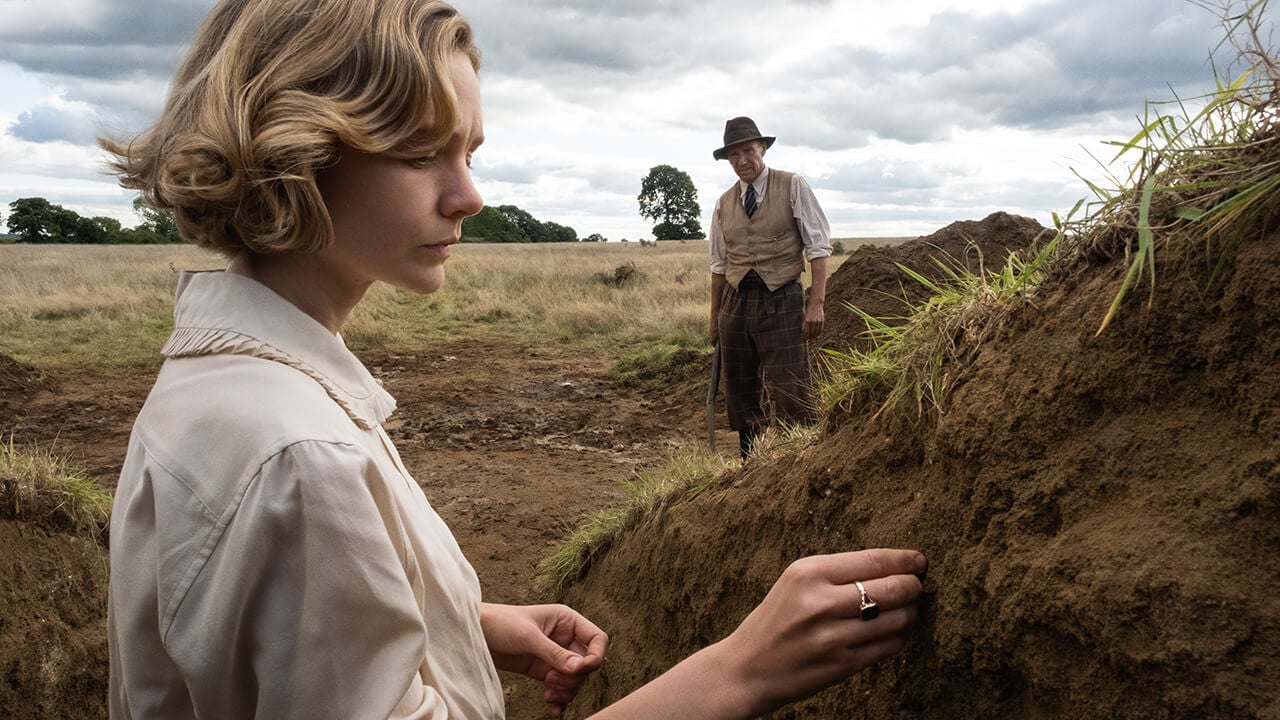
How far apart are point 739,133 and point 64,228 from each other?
227ft

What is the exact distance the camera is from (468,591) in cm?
152

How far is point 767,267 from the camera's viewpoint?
22.0 feet

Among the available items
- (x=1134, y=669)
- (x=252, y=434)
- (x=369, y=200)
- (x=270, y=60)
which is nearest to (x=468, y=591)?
(x=252, y=434)

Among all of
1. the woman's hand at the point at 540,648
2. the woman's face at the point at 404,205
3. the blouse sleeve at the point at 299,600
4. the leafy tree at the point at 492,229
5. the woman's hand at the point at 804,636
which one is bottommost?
the woman's hand at the point at 540,648

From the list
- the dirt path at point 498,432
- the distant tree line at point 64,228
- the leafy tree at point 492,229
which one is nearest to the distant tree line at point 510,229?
the leafy tree at point 492,229

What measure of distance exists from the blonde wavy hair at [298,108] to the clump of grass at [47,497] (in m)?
3.47

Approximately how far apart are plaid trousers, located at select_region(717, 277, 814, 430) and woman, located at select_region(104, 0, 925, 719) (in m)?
5.16

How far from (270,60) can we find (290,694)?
34.9 inches

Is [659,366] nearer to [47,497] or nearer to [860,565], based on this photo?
[47,497]

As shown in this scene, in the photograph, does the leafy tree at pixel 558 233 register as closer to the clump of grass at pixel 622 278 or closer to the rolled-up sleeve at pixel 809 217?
the clump of grass at pixel 622 278

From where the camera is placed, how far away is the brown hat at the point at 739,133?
21.7 feet

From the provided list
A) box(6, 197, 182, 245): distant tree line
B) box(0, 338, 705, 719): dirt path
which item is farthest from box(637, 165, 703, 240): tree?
box(0, 338, 705, 719): dirt path

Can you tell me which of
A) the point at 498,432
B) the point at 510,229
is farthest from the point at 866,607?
the point at 510,229

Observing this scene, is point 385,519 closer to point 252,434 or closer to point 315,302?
point 252,434
